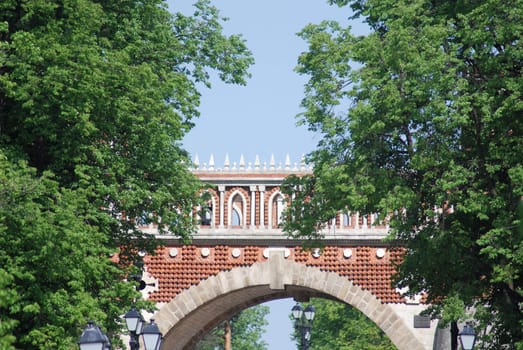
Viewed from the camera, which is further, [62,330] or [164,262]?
[164,262]

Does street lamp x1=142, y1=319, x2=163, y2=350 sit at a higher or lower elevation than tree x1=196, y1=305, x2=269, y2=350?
lower

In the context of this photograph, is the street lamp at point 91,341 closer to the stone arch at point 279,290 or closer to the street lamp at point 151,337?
the street lamp at point 151,337

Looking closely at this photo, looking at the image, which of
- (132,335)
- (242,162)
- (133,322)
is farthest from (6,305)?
(242,162)

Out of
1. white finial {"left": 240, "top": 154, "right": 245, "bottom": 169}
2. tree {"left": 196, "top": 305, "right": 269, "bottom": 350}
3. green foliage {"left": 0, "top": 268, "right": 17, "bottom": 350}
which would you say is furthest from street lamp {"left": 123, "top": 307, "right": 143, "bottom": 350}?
tree {"left": 196, "top": 305, "right": 269, "bottom": 350}

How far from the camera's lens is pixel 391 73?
25.4m

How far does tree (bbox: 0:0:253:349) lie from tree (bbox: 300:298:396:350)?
23.1 meters

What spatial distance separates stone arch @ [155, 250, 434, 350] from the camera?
127 ft

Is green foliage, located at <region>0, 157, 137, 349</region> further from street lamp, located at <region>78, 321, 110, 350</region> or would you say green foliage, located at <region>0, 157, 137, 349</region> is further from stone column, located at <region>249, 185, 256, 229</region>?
stone column, located at <region>249, 185, 256, 229</region>

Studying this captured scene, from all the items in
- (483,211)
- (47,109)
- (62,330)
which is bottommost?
(62,330)

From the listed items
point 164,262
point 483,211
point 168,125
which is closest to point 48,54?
point 168,125

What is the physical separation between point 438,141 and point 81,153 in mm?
6034

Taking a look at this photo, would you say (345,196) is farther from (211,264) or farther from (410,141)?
(211,264)

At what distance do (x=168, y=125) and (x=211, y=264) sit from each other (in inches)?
519

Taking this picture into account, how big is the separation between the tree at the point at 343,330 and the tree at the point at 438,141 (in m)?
23.6
